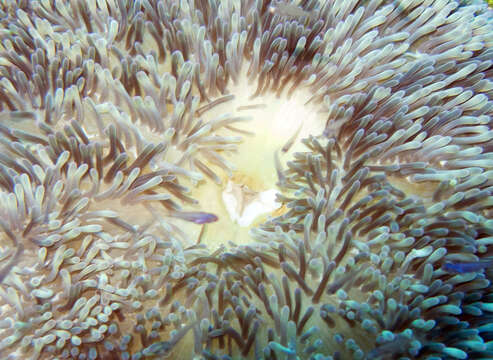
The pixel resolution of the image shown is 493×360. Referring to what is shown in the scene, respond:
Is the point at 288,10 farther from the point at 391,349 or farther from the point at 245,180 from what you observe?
the point at 391,349

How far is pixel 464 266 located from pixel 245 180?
139 cm

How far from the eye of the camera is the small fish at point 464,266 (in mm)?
1899

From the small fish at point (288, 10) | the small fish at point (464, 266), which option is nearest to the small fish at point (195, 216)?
the small fish at point (464, 266)

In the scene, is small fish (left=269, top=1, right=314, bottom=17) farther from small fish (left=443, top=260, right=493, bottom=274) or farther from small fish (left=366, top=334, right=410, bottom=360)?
small fish (left=366, top=334, right=410, bottom=360)

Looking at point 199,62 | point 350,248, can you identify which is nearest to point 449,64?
point 350,248

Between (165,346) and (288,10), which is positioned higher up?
(288,10)

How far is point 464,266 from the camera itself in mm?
1910

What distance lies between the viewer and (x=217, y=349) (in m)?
1.85

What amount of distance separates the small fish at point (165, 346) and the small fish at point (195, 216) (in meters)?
0.62

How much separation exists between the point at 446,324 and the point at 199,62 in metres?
2.06

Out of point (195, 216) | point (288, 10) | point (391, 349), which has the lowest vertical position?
point (391, 349)

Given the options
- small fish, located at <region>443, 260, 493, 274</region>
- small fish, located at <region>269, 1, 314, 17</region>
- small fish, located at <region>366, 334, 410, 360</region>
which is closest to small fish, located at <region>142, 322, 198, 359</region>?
small fish, located at <region>366, 334, 410, 360</region>

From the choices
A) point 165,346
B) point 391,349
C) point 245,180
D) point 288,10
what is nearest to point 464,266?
point 391,349

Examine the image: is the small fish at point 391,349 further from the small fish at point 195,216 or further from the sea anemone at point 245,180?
the small fish at point 195,216
